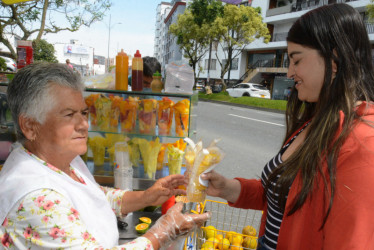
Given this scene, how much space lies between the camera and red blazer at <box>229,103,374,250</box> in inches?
39.0

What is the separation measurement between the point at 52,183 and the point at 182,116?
1.38m

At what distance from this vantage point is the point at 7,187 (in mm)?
1184

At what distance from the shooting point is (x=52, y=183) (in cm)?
122

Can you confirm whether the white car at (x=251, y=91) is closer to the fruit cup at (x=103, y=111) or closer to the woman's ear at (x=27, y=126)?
the fruit cup at (x=103, y=111)

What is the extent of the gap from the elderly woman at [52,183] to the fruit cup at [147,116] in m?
0.99

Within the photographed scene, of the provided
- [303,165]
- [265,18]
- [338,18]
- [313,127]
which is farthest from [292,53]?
[265,18]

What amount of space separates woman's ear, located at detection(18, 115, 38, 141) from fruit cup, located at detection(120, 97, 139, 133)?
118 cm

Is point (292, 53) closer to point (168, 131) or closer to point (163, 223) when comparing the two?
point (163, 223)

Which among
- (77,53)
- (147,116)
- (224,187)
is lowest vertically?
(224,187)

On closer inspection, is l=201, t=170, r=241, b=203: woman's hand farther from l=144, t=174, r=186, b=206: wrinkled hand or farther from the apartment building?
the apartment building

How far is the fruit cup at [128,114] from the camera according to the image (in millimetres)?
2504

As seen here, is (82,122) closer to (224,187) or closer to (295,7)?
(224,187)

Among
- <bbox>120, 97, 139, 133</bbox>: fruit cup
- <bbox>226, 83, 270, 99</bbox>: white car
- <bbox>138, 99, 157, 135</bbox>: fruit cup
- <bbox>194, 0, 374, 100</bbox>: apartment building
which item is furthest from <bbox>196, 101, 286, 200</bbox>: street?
<bbox>194, 0, 374, 100</bbox>: apartment building

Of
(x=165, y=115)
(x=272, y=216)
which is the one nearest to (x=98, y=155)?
(x=165, y=115)
